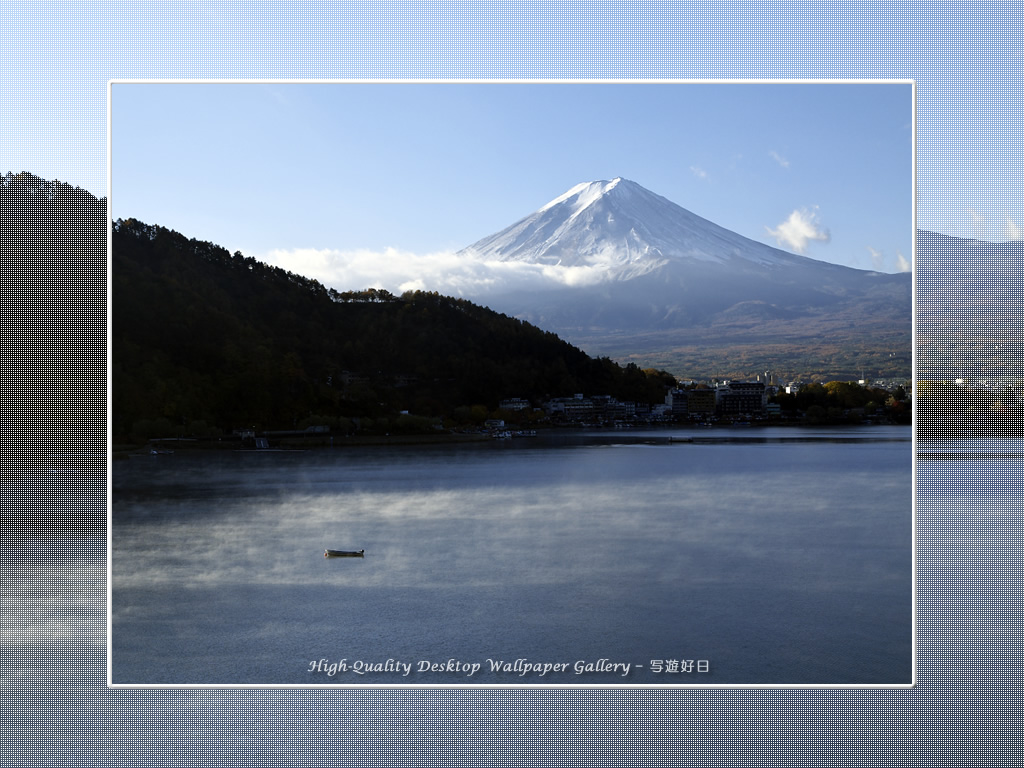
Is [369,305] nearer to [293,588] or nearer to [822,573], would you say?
[293,588]

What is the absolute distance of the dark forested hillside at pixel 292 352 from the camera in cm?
614

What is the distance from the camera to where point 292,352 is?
6.65 meters

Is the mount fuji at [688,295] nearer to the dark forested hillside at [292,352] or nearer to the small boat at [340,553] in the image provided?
the dark forested hillside at [292,352]

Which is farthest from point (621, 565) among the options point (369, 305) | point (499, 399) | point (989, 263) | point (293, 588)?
point (989, 263)

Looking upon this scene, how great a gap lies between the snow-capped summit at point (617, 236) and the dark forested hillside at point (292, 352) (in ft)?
3.59

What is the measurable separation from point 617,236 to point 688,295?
3.10ft

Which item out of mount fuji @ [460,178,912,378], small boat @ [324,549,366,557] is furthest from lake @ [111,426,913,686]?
mount fuji @ [460,178,912,378]

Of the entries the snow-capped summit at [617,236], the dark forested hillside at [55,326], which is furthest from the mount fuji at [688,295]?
the dark forested hillside at [55,326]

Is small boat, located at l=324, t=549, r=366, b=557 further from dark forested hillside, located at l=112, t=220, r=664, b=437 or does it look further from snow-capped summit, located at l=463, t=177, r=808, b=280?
snow-capped summit, located at l=463, t=177, r=808, b=280

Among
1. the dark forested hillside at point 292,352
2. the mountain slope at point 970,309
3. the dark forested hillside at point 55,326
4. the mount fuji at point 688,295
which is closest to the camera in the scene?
the mountain slope at point 970,309

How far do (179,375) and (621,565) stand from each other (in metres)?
3.90

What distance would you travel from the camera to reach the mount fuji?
454cm

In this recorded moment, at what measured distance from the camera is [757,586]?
520 centimetres

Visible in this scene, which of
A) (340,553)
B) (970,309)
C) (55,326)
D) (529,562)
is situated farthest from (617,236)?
(340,553)
